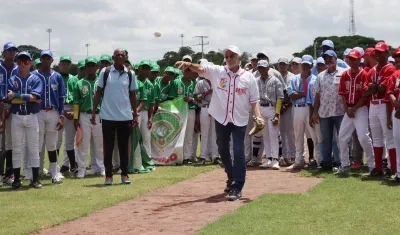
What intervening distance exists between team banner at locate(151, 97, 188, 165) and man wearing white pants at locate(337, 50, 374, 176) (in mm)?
4328

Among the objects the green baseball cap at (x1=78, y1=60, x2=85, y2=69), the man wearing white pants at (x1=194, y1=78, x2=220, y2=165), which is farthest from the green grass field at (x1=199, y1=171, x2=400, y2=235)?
the green baseball cap at (x1=78, y1=60, x2=85, y2=69)

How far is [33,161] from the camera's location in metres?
11.0

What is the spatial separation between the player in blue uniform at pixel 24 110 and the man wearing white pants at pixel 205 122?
4.44 metres

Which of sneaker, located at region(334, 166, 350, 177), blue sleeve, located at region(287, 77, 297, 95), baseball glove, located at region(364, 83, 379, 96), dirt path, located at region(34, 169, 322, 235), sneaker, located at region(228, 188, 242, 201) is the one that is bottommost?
dirt path, located at region(34, 169, 322, 235)

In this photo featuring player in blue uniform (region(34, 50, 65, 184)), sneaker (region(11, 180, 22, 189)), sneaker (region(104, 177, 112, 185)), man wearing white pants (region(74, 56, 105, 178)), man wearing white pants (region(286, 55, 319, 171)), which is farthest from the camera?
man wearing white pants (region(286, 55, 319, 171))

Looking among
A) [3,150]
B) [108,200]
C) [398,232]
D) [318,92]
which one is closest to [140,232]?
[108,200]

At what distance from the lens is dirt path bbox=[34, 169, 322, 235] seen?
7574 millimetres

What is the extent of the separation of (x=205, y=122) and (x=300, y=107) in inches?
99.5

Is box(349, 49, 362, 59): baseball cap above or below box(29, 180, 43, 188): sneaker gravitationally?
above

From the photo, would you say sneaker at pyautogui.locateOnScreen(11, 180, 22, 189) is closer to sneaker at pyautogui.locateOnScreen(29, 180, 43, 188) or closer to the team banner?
sneaker at pyautogui.locateOnScreen(29, 180, 43, 188)

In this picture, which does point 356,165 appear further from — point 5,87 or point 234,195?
point 5,87

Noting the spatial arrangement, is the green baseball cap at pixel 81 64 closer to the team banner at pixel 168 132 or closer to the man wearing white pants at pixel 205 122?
the team banner at pixel 168 132

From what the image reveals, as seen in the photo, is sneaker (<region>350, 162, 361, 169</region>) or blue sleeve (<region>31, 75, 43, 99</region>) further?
sneaker (<region>350, 162, 361, 169</region>)

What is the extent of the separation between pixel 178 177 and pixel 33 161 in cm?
279
